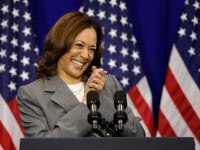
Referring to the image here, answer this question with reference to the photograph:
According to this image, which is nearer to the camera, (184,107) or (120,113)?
(120,113)

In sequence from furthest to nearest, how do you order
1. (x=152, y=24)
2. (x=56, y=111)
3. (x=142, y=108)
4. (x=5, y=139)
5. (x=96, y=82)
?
(x=152, y=24) < (x=142, y=108) < (x=5, y=139) < (x=56, y=111) < (x=96, y=82)

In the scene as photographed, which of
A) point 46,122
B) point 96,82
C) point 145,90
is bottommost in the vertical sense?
point 46,122

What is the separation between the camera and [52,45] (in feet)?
7.27

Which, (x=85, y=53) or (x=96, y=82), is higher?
(x=85, y=53)

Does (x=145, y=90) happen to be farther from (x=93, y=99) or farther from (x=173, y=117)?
(x=93, y=99)

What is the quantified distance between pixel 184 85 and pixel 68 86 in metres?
1.60

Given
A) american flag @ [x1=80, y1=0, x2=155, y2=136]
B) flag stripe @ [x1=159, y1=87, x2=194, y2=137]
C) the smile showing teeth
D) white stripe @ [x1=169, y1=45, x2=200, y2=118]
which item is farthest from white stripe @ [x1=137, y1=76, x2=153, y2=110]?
the smile showing teeth

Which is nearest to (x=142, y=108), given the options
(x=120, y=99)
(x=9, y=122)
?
(x=9, y=122)

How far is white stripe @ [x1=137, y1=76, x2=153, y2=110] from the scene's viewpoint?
355 centimetres

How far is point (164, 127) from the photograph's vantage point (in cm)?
355

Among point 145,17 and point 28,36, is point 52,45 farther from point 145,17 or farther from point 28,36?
point 145,17

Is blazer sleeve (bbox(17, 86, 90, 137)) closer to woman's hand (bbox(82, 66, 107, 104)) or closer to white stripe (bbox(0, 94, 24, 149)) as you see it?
woman's hand (bbox(82, 66, 107, 104))

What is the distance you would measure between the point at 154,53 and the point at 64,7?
79cm

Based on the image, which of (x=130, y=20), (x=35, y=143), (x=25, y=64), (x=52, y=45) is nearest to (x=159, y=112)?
(x=130, y=20)
